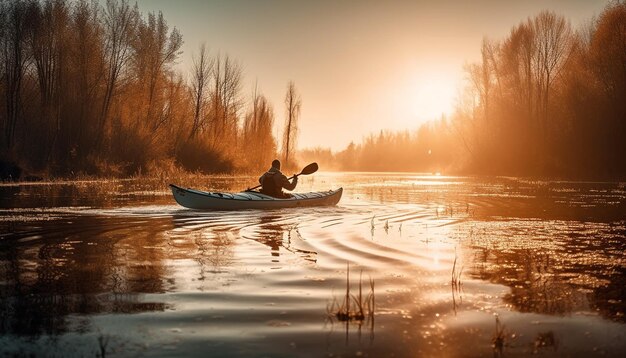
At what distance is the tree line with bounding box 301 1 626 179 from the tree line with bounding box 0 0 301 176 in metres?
21.8

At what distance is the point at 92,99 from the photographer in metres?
35.2

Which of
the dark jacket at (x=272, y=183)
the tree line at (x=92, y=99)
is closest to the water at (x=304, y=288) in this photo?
the dark jacket at (x=272, y=183)

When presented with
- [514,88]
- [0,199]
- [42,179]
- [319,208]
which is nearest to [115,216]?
[319,208]

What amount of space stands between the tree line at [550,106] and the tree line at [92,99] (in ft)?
71.5

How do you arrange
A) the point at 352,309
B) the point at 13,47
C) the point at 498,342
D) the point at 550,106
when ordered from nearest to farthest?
the point at 498,342 < the point at 352,309 < the point at 13,47 < the point at 550,106

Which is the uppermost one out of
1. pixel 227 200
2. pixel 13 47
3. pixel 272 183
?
pixel 13 47

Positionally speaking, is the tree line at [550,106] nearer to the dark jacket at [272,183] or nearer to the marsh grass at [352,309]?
the dark jacket at [272,183]

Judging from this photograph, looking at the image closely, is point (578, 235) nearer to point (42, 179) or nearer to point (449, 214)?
point (449, 214)

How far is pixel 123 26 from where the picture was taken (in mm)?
36688

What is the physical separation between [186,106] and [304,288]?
43.2 metres

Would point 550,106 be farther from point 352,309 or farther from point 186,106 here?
point 352,309

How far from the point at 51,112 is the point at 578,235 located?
3074 centimetres

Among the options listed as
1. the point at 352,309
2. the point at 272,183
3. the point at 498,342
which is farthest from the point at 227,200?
the point at 498,342

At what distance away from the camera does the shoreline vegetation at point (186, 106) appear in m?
32.5
